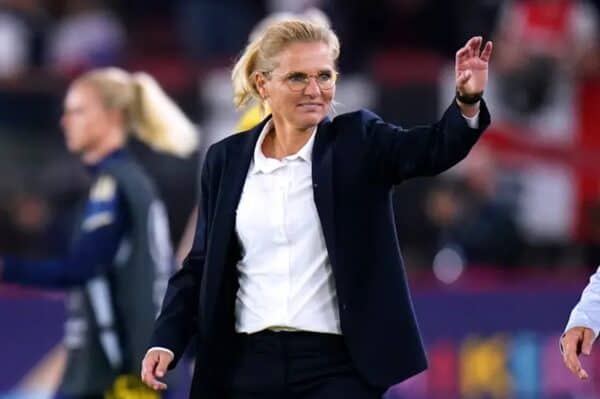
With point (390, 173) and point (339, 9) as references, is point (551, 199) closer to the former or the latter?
point (339, 9)

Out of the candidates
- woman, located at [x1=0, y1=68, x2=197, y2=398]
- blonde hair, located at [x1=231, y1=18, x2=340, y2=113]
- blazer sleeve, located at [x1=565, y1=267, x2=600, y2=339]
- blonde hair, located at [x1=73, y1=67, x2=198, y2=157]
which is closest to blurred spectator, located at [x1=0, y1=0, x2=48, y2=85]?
blonde hair, located at [x1=73, y1=67, x2=198, y2=157]

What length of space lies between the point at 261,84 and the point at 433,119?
6594mm

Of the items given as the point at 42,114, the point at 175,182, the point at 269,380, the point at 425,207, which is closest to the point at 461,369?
the point at 425,207

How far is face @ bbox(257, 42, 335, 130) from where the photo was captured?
5695mm

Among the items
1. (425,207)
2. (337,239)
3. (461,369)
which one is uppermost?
(337,239)

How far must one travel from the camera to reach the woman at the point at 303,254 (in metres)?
5.64

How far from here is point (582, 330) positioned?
5633 mm

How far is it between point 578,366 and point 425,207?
698cm

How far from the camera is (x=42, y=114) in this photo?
500 inches

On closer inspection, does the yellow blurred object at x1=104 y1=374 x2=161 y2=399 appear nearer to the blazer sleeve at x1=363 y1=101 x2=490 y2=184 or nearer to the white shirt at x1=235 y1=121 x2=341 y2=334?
the white shirt at x1=235 y1=121 x2=341 y2=334

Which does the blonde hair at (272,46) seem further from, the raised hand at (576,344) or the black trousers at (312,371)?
the raised hand at (576,344)

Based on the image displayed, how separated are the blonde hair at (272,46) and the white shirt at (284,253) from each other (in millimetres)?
274

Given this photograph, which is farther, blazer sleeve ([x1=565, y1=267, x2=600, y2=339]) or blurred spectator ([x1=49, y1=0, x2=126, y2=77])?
blurred spectator ([x1=49, y1=0, x2=126, y2=77])

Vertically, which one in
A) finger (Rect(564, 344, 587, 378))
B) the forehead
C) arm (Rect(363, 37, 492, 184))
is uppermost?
the forehead
